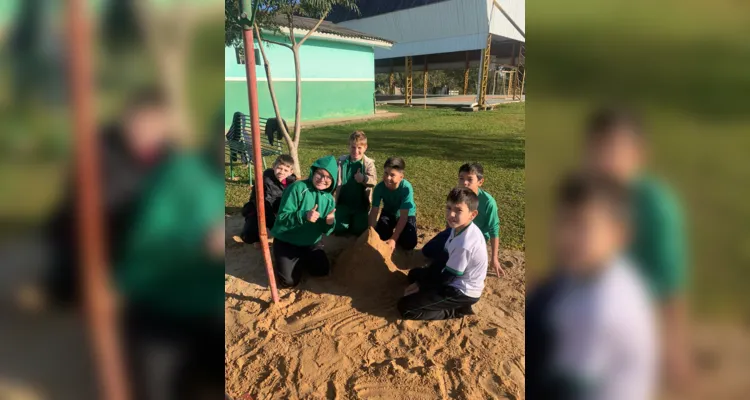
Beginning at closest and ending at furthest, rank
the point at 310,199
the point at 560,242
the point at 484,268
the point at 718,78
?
the point at 718,78
the point at 560,242
the point at 484,268
the point at 310,199

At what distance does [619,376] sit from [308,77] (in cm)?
1607

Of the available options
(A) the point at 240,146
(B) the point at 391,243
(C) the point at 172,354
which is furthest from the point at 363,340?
(A) the point at 240,146

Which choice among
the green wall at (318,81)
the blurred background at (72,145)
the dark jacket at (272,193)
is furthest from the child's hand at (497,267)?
the green wall at (318,81)

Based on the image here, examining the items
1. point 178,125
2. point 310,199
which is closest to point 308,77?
point 310,199

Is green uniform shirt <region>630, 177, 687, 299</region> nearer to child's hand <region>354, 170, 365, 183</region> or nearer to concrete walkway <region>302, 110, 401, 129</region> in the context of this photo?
child's hand <region>354, 170, 365, 183</region>

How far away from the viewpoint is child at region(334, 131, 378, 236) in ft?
15.6

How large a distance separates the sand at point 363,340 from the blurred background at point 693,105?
213cm

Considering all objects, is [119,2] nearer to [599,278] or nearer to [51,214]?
[51,214]

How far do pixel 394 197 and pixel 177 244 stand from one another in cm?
393

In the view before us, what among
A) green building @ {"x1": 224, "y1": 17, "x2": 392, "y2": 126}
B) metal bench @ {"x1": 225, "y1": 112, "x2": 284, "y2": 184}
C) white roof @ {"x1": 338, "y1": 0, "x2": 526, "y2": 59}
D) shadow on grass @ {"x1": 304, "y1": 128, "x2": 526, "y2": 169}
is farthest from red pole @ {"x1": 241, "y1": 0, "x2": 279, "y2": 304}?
white roof @ {"x1": 338, "y1": 0, "x2": 526, "y2": 59}

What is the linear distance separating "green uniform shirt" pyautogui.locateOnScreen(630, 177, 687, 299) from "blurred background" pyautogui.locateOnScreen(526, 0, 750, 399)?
15 millimetres

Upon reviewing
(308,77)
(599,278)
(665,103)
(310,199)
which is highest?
(308,77)

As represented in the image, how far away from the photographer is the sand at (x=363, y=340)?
102 inches

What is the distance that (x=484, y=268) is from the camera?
10.4 ft
